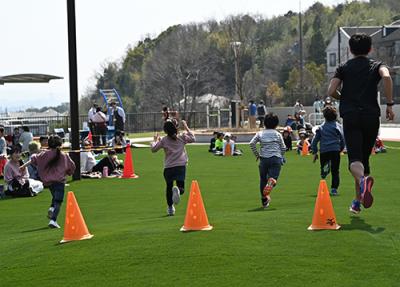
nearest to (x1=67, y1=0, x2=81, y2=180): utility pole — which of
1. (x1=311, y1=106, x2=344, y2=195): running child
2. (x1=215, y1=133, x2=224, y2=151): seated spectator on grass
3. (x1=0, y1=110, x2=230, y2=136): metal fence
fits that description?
(x1=311, y1=106, x2=344, y2=195): running child

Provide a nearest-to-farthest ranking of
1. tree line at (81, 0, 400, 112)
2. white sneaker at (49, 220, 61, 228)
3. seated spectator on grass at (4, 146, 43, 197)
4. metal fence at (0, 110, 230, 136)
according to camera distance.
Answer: white sneaker at (49, 220, 61, 228), seated spectator on grass at (4, 146, 43, 197), metal fence at (0, 110, 230, 136), tree line at (81, 0, 400, 112)

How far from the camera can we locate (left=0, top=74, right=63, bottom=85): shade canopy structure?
87.3ft

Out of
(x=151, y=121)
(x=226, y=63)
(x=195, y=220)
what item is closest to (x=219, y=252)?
(x=195, y=220)

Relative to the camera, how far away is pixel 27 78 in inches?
1064

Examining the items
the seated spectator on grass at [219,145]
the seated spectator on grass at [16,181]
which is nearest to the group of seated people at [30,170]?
the seated spectator on grass at [16,181]

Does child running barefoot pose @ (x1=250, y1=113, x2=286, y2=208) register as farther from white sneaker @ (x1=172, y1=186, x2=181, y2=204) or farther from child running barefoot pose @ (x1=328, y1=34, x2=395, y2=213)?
child running barefoot pose @ (x1=328, y1=34, x2=395, y2=213)

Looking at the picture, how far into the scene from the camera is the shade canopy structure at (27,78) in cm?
2661

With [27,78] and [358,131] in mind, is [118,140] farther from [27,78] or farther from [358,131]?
[358,131]

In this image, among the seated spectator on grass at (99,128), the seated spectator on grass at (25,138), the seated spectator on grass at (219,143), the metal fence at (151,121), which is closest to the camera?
the seated spectator on grass at (25,138)

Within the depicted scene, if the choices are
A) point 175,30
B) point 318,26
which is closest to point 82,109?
point 175,30

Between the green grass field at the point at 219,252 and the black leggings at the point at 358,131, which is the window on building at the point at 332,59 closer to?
the green grass field at the point at 219,252

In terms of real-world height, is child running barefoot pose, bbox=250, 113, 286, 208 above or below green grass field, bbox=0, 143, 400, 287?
above

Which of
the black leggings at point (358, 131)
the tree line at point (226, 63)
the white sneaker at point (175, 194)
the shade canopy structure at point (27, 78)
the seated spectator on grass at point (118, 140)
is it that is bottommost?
the white sneaker at point (175, 194)

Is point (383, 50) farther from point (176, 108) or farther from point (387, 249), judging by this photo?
point (387, 249)
